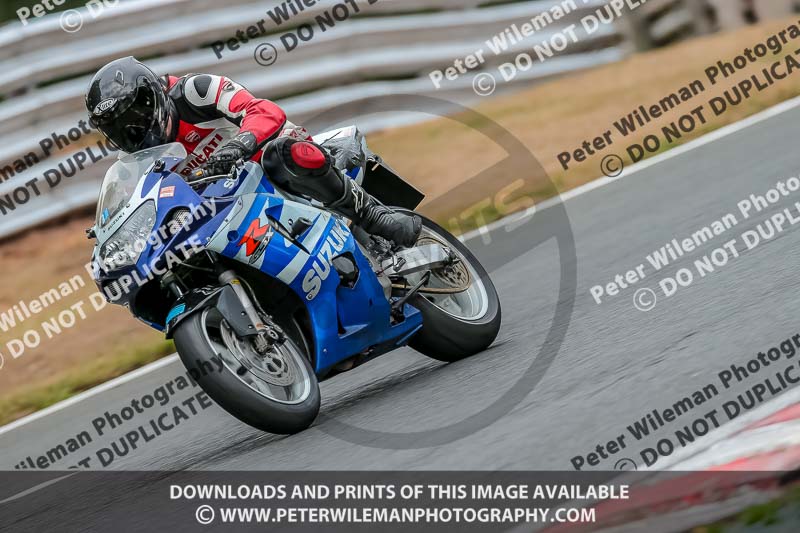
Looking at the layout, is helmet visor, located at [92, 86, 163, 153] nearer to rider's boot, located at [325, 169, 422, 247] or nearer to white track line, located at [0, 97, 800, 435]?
rider's boot, located at [325, 169, 422, 247]

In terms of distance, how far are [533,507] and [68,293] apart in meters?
7.06

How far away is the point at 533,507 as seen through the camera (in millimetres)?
3330

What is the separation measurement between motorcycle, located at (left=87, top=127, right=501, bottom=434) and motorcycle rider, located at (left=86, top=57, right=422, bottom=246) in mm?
75

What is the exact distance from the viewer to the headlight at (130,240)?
448cm

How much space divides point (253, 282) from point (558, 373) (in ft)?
4.20

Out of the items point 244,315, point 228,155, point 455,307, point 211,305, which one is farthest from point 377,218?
point 211,305

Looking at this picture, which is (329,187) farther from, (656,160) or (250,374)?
(656,160)

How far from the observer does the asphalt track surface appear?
409 centimetres

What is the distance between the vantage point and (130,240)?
4.50 m

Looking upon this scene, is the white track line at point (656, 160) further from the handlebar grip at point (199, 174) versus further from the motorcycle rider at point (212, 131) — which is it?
the handlebar grip at point (199, 174)

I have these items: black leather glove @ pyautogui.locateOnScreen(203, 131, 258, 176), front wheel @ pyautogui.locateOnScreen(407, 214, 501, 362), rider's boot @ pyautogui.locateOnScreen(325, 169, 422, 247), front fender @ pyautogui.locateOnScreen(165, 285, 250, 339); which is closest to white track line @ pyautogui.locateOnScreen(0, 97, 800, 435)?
front wheel @ pyautogui.locateOnScreen(407, 214, 501, 362)

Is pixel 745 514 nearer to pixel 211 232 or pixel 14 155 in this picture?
pixel 211 232

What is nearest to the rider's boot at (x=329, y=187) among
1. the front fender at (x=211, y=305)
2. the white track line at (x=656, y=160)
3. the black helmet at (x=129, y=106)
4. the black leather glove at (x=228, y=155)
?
the black leather glove at (x=228, y=155)

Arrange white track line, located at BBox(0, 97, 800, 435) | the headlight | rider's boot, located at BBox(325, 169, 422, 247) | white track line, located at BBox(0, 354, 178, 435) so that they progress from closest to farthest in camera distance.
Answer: the headlight → rider's boot, located at BBox(325, 169, 422, 247) → white track line, located at BBox(0, 354, 178, 435) → white track line, located at BBox(0, 97, 800, 435)
